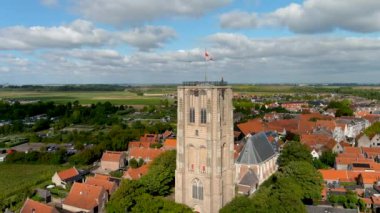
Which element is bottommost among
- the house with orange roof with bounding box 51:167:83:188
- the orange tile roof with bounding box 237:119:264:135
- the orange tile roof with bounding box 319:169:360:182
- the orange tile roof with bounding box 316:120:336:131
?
the house with orange roof with bounding box 51:167:83:188

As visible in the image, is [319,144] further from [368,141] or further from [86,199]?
[86,199]

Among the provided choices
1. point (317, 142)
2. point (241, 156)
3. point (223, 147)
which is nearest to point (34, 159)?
point (241, 156)

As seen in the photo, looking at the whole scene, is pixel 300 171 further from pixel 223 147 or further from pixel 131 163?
pixel 131 163

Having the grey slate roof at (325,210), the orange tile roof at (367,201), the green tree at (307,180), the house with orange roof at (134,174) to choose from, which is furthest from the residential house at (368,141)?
the house with orange roof at (134,174)

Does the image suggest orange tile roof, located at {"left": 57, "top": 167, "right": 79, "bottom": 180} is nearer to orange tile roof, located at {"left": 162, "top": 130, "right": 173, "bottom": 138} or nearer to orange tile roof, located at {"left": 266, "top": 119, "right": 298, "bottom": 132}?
orange tile roof, located at {"left": 162, "top": 130, "right": 173, "bottom": 138}

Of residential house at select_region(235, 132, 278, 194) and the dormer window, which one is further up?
the dormer window

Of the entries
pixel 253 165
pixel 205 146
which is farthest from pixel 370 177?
pixel 205 146

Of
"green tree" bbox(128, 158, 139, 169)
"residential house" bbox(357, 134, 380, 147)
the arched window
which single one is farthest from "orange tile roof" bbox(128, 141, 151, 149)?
"residential house" bbox(357, 134, 380, 147)
